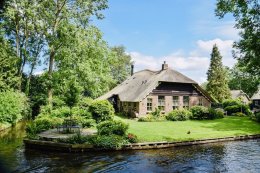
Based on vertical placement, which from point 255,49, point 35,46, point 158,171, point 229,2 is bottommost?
point 158,171

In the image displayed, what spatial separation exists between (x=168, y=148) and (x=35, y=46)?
27888 millimetres

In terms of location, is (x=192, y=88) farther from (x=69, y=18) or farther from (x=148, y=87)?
(x=69, y=18)

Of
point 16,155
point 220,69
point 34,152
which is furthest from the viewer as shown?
point 220,69

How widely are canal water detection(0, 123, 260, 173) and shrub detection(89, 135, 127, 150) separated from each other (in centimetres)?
57

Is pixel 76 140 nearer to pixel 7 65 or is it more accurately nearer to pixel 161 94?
pixel 7 65

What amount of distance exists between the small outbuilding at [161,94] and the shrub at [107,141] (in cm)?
1576

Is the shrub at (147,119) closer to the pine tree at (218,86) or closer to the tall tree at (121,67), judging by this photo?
the pine tree at (218,86)

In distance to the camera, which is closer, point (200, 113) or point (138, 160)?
point (138, 160)

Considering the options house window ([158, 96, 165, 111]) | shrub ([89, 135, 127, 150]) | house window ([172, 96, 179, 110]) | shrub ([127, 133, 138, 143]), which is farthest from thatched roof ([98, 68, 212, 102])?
shrub ([89, 135, 127, 150])

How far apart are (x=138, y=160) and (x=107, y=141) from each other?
3148mm

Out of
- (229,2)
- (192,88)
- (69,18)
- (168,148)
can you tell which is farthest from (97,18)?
(229,2)

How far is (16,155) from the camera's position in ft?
56.9

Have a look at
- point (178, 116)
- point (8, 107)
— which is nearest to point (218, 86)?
point (178, 116)

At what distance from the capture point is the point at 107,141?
19062mm
